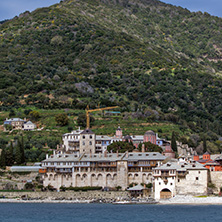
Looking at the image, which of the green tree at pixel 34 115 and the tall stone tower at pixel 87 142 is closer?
the tall stone tower at pixel 87 142

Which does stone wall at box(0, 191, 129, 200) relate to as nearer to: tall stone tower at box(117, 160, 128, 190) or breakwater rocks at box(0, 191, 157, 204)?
breakwater rocks at box(0, 191, 157, 204)

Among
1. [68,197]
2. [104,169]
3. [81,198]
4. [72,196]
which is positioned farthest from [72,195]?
[104,169]

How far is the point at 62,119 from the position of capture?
501 feet

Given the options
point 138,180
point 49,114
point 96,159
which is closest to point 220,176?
point 138,180

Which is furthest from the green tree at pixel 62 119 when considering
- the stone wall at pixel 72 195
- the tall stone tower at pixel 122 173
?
the tall stone tower at pixel 122 173

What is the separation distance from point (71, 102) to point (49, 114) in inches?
552

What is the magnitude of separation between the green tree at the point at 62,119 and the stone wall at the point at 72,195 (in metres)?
45.5

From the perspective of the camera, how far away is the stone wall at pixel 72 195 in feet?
343

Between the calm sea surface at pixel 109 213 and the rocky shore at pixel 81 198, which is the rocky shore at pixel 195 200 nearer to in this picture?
the rocky shore at pixel 81 198

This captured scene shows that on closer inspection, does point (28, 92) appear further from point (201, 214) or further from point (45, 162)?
point (201, 214)

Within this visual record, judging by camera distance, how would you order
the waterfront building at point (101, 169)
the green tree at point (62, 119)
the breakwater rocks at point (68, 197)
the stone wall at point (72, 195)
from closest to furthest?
the breakwater rocks at point (68, 197) < the stone wall at point (72, 195) < the waterfront building at point (101, 169) < the green tree at point (62, 119)

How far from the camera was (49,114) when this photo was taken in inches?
6412

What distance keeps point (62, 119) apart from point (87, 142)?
97.7 feet

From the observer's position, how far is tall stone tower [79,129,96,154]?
124m
